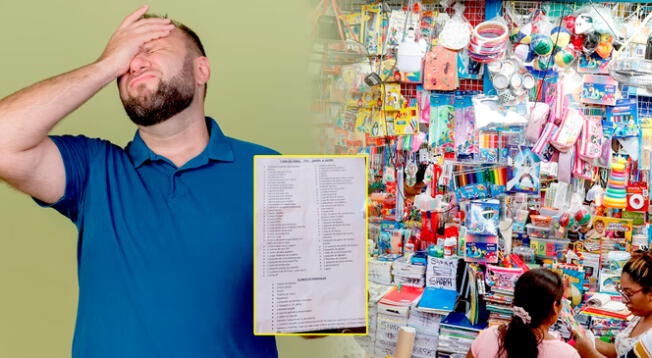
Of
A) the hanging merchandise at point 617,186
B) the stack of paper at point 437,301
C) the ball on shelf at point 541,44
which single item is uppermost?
the ball on shelf at point 541,44

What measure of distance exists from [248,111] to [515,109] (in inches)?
59.3

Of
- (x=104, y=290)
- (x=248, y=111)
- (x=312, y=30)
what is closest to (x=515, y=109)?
(x=312, y=30)

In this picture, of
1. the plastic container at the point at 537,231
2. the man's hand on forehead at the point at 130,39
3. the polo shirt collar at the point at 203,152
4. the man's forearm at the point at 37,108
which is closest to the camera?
the man's forearm at the point at 37,108

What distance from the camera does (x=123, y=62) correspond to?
1.15 meters

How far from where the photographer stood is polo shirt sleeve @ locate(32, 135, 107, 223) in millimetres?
1192

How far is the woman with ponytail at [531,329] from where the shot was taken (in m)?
1.97

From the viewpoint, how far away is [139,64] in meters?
1.21

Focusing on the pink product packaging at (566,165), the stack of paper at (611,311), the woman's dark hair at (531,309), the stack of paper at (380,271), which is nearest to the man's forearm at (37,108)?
the woman's dark hair at (531,309)

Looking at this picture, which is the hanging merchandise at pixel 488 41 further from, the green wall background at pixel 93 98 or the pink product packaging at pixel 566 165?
the green wall background at pixel 93 98

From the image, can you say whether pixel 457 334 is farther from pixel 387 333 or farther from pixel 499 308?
pixel 387 333

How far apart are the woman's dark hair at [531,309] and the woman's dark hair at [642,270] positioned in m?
0.35

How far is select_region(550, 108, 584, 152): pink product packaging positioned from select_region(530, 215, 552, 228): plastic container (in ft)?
1.12

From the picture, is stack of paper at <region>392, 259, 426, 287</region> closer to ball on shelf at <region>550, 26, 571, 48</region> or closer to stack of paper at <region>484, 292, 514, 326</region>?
stack of paper at <region>484, 292, 514, 326</region>

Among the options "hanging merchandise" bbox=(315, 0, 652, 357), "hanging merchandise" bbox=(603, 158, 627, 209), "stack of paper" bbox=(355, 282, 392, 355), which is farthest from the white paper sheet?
"hanging merchandise" bbox=(603, 158, 627, 209)
